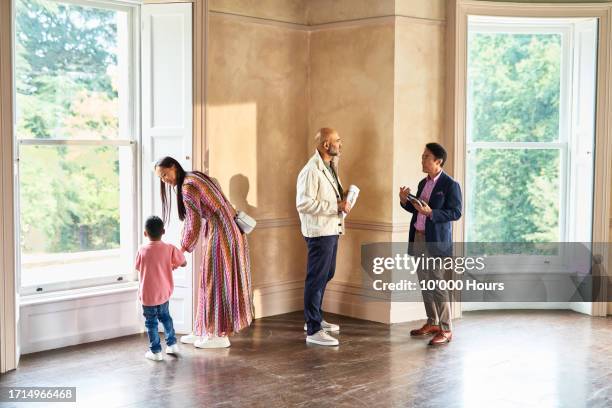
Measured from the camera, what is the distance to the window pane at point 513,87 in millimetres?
7145

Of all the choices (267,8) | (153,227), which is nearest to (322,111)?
(267,8)

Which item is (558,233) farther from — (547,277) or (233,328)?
(233,328)

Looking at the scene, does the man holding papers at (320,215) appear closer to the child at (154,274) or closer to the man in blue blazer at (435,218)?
the man in blue blazer at (435,218)

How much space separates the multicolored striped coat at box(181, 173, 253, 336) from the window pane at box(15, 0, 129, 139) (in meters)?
1.03

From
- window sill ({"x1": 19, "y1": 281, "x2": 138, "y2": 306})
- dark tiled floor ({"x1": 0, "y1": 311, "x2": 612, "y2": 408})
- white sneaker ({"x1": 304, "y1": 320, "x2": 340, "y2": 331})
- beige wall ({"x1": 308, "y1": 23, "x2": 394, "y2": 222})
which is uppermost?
beige wall ({"x1": 308, "y1": 23, "x2": 394, "y2": 222})

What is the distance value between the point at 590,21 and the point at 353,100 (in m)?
2.23

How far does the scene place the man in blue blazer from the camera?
225 inches

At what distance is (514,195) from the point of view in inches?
287

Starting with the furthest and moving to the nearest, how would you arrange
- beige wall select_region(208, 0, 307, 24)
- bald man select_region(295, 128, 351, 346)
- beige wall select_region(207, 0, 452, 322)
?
beige wall select_region(207, 0, 452, 322), beige wall select_region(208, 0, 307, 24), bald man select_region(295, 128, 351, 346)

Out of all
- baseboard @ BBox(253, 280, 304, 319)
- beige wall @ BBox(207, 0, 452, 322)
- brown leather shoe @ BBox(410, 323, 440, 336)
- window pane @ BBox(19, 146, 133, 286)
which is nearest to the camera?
window pane @ BBox(19, 146, 133, 286)

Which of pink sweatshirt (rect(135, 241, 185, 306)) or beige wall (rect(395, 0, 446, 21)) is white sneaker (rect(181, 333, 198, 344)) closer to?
pink sweatshirt (rect(135, 241, 185, 306))

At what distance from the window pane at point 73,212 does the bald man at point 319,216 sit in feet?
4.75

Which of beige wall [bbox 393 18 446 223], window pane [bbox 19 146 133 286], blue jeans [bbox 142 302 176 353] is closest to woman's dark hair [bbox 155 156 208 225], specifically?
window pane [bbox 19 146 133 286]

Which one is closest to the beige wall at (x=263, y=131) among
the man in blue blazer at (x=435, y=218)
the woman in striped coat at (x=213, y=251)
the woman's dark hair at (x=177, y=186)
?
the woman's dark hair at (x=177, y=186)
